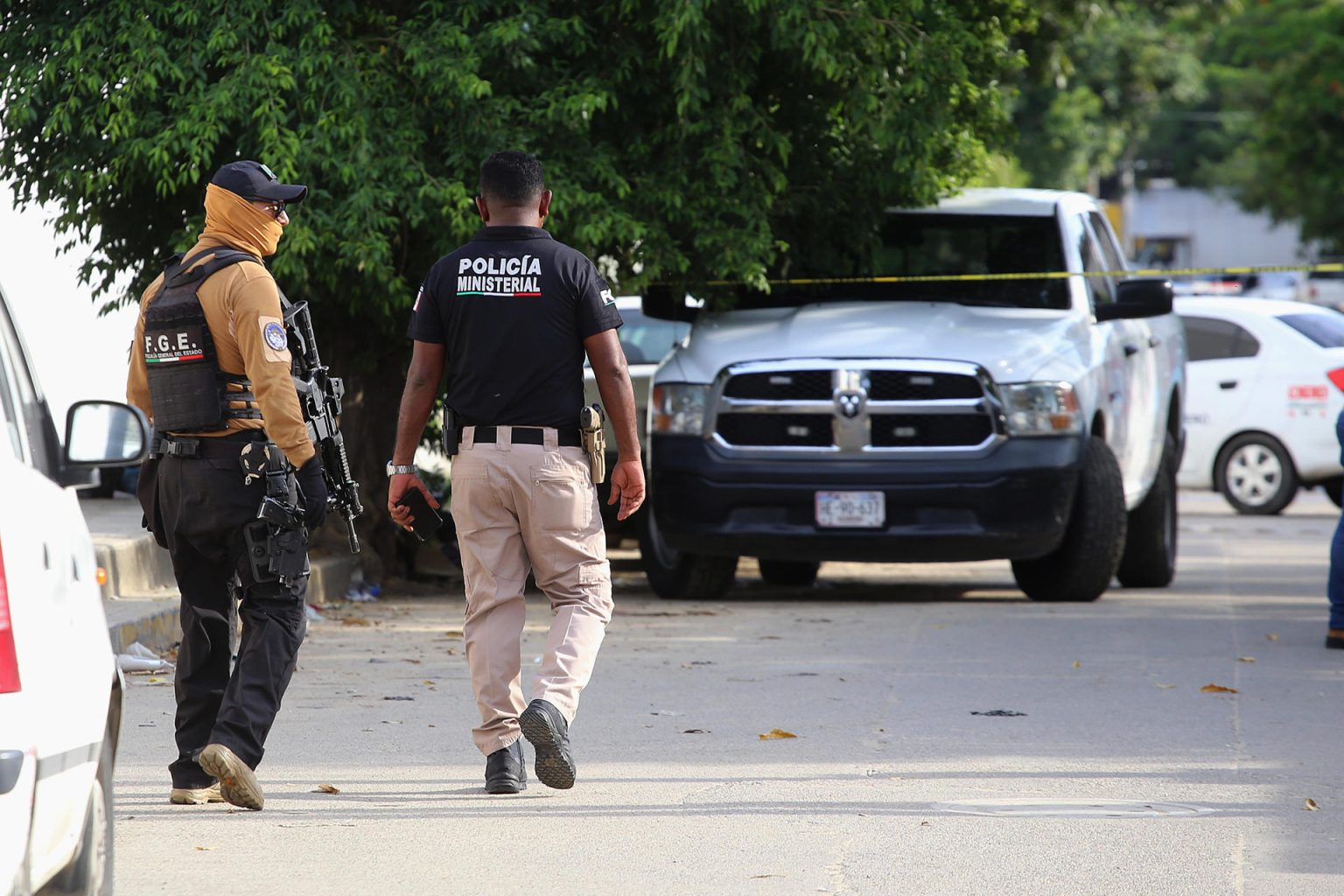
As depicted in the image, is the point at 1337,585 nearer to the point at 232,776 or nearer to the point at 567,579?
the point at 567,579

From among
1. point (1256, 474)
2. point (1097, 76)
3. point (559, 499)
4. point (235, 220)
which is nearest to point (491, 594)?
point (559, 499)

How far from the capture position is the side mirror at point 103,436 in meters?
4.11

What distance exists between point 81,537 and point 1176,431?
993 cm

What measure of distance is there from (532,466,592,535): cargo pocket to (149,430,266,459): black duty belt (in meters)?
0.77

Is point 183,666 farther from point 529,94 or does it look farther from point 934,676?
point 529,94

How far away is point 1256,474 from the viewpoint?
18.5 meters

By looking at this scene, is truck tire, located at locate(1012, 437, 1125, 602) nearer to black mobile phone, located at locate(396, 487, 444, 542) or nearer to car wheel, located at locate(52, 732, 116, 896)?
black mobile phone, located at locate(396, 487, 444, 542)

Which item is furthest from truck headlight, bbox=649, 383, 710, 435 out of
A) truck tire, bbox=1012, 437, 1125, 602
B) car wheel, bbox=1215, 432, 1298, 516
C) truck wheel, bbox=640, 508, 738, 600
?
car wheel, bbox=1215, 432, 1298, 516

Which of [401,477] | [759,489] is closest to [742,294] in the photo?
[759,489]

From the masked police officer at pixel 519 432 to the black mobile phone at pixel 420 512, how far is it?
133 millimetres

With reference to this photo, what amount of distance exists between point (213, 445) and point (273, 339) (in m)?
0.37

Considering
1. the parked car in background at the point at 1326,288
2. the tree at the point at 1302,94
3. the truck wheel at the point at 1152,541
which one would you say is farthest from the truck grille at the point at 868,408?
the parked car in background at the point at 1326,288

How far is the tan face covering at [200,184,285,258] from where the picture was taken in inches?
224

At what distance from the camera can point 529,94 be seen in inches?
418
